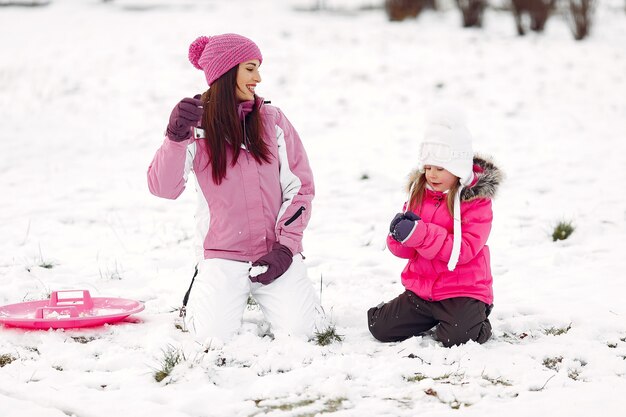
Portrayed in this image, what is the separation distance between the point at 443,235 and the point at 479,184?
0.29 metres

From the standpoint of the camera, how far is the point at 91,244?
16.9ft

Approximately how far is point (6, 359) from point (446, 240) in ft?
6.44

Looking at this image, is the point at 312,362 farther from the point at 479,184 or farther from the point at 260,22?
the point at 260,22

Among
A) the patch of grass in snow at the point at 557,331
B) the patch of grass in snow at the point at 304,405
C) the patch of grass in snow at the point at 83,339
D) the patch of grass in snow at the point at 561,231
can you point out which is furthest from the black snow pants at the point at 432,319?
the patch of grass in snow at the point at 561,231

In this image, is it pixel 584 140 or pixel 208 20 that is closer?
pixel 584 140

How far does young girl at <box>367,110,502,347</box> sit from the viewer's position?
3338 mm

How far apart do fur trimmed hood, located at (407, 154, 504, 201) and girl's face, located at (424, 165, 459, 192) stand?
77mm

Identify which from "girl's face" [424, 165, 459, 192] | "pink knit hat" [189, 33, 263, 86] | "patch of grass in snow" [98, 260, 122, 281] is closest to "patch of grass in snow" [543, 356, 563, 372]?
"girl's face" [424, 165, 459, 192]

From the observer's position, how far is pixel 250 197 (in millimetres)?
3646

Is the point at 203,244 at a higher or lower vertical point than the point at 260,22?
lower

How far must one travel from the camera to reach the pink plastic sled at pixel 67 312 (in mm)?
3434

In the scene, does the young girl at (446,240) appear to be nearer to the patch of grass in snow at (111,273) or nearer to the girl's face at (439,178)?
the girl's face at (439,178)

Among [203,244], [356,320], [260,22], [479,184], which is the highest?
[260,22]

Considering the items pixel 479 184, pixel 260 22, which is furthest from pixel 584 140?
pixel 260 22
